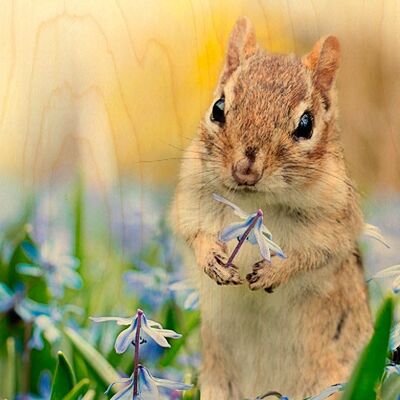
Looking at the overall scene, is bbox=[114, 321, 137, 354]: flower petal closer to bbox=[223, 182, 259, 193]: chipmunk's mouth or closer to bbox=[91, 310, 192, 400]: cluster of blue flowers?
bbox=[91, 310, 192, 400]: cluster of blue flowers

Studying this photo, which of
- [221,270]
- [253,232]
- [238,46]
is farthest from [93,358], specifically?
[238,46]

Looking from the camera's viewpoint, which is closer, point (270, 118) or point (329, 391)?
point (270, 118)

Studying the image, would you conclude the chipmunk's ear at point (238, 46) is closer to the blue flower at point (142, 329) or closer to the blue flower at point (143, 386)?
the blue flower at point (142, 329)

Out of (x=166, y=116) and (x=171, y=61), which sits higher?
(x=171, y=61)

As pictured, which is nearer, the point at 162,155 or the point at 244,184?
the point at 244,184

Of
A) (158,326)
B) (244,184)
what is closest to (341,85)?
(244,184)

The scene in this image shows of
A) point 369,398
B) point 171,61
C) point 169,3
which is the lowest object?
point 369,398

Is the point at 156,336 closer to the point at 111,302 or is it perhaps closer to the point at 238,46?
the point at 111,302

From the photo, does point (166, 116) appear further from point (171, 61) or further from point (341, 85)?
point (341, 85)
